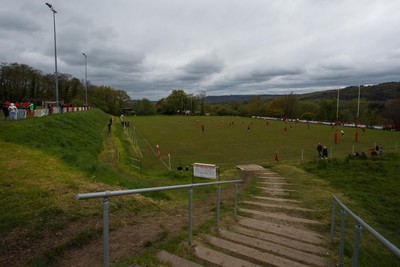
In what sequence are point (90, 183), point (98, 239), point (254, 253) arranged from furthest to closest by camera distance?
point (90, 183)
point (98, 239)
point (254, 253)

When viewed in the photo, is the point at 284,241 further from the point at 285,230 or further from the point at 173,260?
the point at 173,260

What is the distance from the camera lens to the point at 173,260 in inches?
162

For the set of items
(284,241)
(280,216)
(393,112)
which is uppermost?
(393,112)

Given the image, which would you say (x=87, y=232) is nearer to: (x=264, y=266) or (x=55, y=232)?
(x=55, y=232)

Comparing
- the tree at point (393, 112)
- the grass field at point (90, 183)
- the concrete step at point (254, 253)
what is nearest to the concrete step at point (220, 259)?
the concrete step at point (254, 253)

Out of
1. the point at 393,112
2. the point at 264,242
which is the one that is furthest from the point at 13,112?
the point at 393,112

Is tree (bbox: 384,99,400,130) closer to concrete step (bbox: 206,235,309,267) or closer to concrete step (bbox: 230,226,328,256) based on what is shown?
concrete step (bbox: 230,226,328,256)

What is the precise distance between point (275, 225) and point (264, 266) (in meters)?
2.90

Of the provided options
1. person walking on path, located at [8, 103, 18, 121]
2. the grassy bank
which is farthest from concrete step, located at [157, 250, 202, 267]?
person walking on path, located at [8, 103, 18, 121]

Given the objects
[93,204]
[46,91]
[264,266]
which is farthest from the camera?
[46,91]

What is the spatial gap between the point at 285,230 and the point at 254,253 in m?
2.30

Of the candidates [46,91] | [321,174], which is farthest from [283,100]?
[321,174]

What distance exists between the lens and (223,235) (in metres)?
5.72

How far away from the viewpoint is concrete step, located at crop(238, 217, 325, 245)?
6.23 meters
